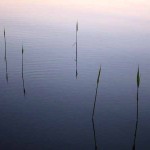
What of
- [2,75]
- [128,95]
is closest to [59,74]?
[2,75]

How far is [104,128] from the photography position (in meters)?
4.16

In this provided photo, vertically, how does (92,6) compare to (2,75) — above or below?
above

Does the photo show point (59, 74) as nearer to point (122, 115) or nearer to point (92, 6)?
point (122, 115)

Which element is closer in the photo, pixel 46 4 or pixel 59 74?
pixel 59 74

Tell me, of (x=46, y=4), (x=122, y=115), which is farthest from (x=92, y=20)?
(x=122, y=115)

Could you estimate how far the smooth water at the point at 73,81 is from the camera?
395 cm

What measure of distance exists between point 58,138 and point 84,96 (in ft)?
3.64

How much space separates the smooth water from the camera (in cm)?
395

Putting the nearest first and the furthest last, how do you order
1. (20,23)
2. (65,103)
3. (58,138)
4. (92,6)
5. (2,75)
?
1. (58,138)
2. (65,103)
3. (2,75)
4. (20,23)
5. (92,6)

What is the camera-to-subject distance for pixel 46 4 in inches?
422

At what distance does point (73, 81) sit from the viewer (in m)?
5.43

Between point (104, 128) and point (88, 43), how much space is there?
321 centimetres

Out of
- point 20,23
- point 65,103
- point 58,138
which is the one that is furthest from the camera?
point 20,23

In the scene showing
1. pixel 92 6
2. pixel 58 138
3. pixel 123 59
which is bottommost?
pixel 58 138
